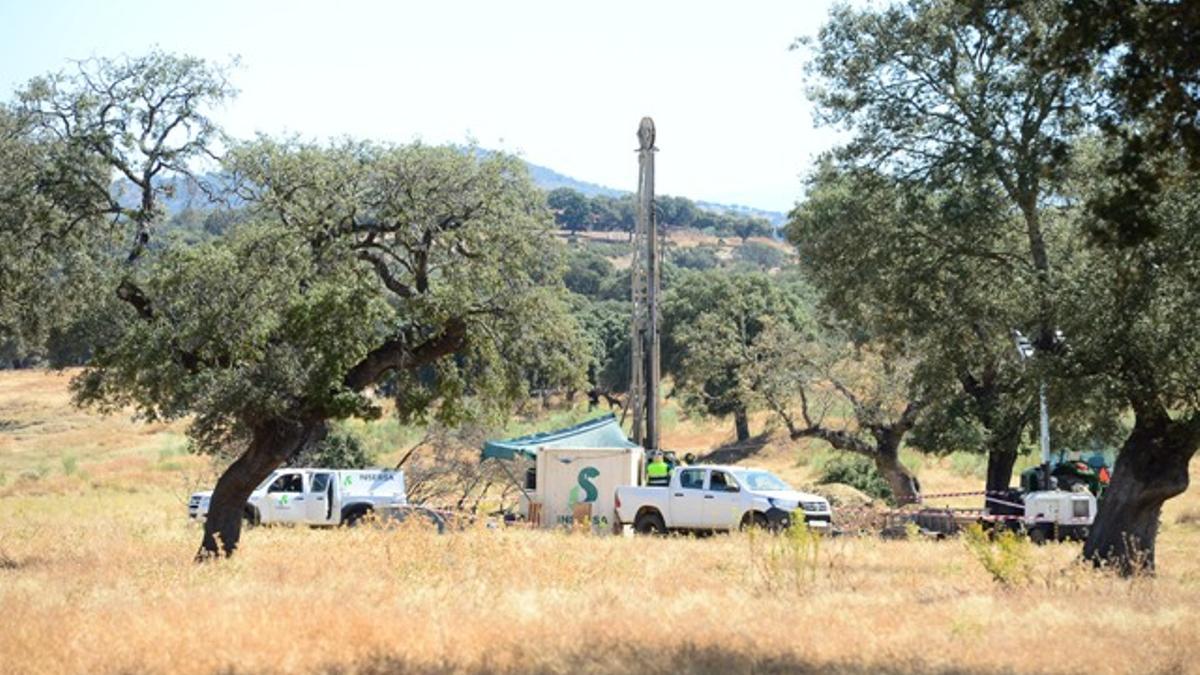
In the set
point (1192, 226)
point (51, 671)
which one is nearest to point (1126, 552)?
point (1192, 226)

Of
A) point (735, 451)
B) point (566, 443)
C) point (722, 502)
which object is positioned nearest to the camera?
point (722, 502)

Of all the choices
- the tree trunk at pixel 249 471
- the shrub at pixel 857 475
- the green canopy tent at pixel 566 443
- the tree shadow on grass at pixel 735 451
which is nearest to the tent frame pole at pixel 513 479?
the green canopy tent at pixel 566 443

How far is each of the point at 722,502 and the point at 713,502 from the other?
23 cm

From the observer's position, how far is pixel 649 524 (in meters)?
31.6

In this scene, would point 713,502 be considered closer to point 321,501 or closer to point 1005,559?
point 321,501

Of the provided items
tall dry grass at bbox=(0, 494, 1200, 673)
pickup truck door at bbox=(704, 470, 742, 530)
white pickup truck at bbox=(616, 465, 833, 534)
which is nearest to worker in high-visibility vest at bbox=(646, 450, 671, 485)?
white pickup truck at bbox=(616, 465, 833, 534)

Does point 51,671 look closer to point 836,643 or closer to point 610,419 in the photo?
point 836,643

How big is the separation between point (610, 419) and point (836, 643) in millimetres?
24809

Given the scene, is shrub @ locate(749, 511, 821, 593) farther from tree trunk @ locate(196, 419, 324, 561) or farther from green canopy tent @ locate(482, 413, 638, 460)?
green canopy tent @ locate(482, 413, 638, 460)

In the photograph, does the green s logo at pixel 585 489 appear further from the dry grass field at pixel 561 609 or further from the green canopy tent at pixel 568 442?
the dry grass field at pixel 561 609

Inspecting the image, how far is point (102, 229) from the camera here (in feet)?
70.5

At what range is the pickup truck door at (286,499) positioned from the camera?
112 feet

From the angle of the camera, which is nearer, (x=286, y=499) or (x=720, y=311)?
(x=286, y=499)

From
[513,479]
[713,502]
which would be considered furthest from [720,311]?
[713,502]
